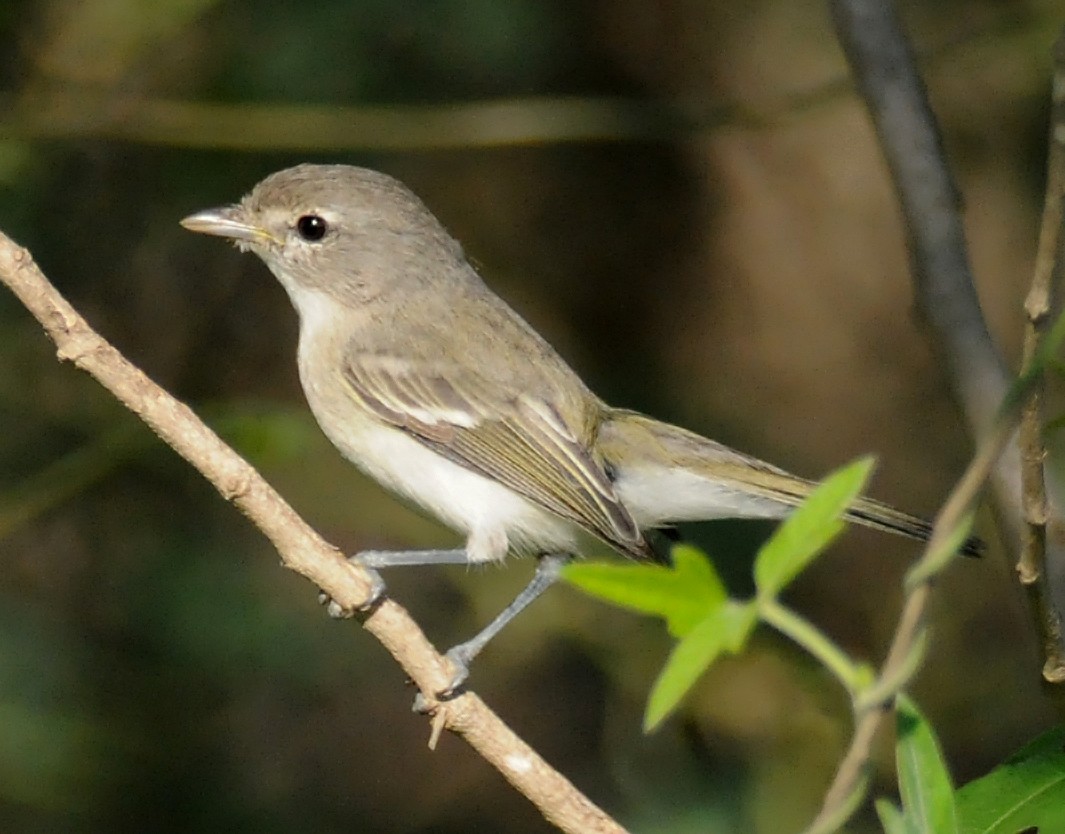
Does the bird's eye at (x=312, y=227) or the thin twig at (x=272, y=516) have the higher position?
the bird's eye at (x=312, y=227)

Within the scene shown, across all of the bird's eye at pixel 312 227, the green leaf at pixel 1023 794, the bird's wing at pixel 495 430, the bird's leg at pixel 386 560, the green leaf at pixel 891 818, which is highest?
the bird's eye at pixel 312 227

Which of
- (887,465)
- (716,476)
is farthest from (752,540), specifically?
(887,465)

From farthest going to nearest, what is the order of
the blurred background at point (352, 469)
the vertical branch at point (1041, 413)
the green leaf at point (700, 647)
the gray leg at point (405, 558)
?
1. the blurred background at point (352, 469)
2. the gray leg at point (405, 558)
3. the vertical branch at point (1041, 413)
4. the green leaf at point (700, 647)

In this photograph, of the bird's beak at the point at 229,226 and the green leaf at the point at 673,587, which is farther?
the bird's beak at the point at 229,226

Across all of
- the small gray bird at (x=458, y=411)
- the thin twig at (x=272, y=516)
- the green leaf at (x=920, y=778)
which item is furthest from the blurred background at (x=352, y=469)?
the green leaf at (x=920, y=778)

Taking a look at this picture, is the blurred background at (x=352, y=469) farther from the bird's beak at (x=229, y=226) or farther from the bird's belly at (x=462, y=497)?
the bird's beak at (x=229, y=226)

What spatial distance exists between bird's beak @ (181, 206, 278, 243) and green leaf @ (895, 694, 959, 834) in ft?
9.38

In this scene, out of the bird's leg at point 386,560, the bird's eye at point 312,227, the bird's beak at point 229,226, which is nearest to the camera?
the bird's leg at point 386,560

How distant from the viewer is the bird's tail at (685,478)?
342cm

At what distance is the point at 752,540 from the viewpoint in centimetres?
470

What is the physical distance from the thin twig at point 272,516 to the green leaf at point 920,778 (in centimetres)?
75

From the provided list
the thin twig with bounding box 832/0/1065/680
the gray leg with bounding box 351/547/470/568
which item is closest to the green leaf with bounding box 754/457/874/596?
the thin twig with bounding box 832/0/1065/680

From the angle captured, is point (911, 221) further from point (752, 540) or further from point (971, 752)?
point (971, 752)

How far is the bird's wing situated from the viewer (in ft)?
11.4
